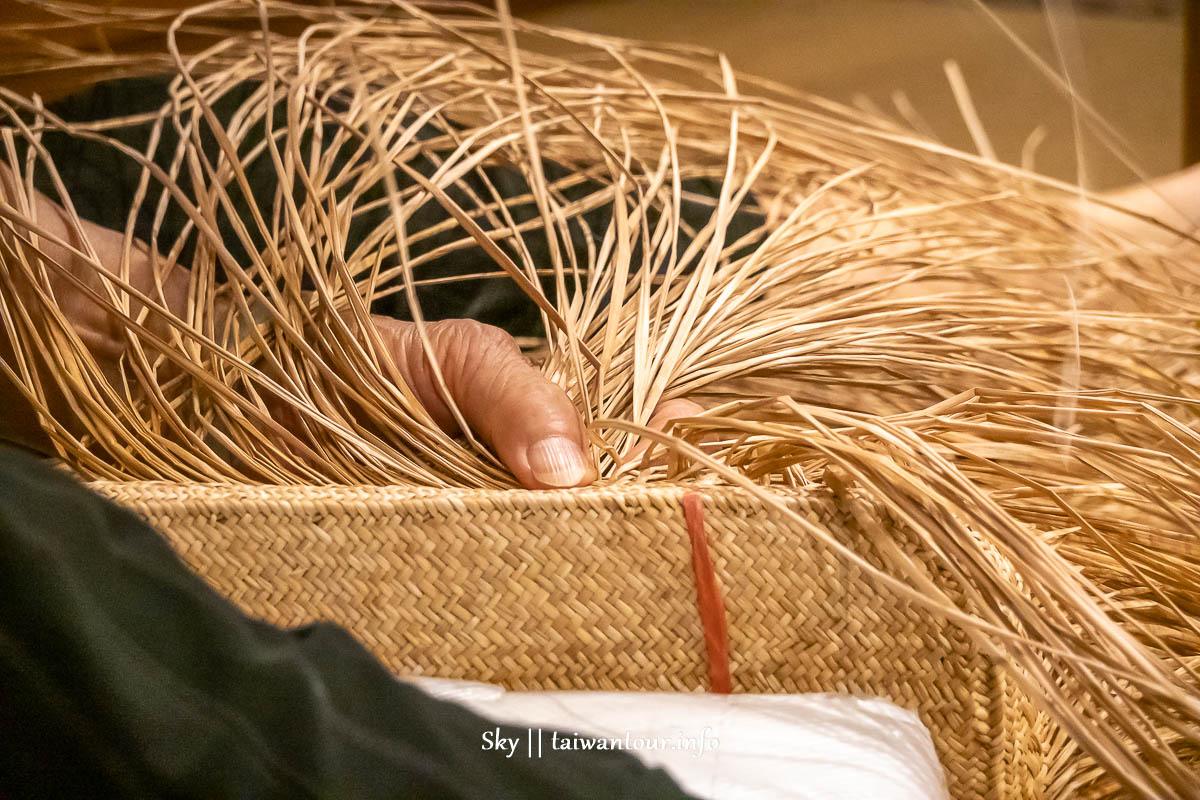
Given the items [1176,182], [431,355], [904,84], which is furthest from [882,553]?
[904,84]

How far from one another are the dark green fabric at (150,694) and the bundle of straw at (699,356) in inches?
4.6

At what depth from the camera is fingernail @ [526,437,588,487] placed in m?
0.38

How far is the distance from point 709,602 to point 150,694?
0.21m

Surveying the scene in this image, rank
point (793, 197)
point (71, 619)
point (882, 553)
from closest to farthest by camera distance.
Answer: point (71, 619)
point (882, 553)
point (793, 197)

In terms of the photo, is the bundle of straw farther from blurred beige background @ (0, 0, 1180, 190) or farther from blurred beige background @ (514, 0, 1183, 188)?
blurred beige background @ (514, 0, 1183, 188)

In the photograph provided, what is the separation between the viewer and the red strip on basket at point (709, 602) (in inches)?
13.4

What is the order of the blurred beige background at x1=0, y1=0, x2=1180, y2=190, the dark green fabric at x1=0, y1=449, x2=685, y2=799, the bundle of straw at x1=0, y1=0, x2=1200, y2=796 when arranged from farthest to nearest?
the blurred beige background at x1=0, y1=0, x2=1180, y2=190, the bundle of straw at x1=0, y1=0, x2=1200, y2=796, the dark green fabric at x1=0, y1=449, x2=685, y2=799

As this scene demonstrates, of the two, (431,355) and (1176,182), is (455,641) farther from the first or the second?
(1176,182)

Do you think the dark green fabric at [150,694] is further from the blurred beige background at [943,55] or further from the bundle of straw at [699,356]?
the blurred beige background at [943,55]

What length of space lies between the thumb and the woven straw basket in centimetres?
3

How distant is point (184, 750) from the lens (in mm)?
203

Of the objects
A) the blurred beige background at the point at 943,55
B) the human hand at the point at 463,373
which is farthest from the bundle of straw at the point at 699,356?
the blurred beige background at the point at 943,55

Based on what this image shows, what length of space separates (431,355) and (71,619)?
20 cm

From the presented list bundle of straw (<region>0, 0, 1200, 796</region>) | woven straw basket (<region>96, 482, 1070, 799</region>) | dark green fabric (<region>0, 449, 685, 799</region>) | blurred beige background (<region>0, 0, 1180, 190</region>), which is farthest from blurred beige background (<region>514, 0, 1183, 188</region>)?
dark green fabric (<region>0, 449, 685, 799</region>)
